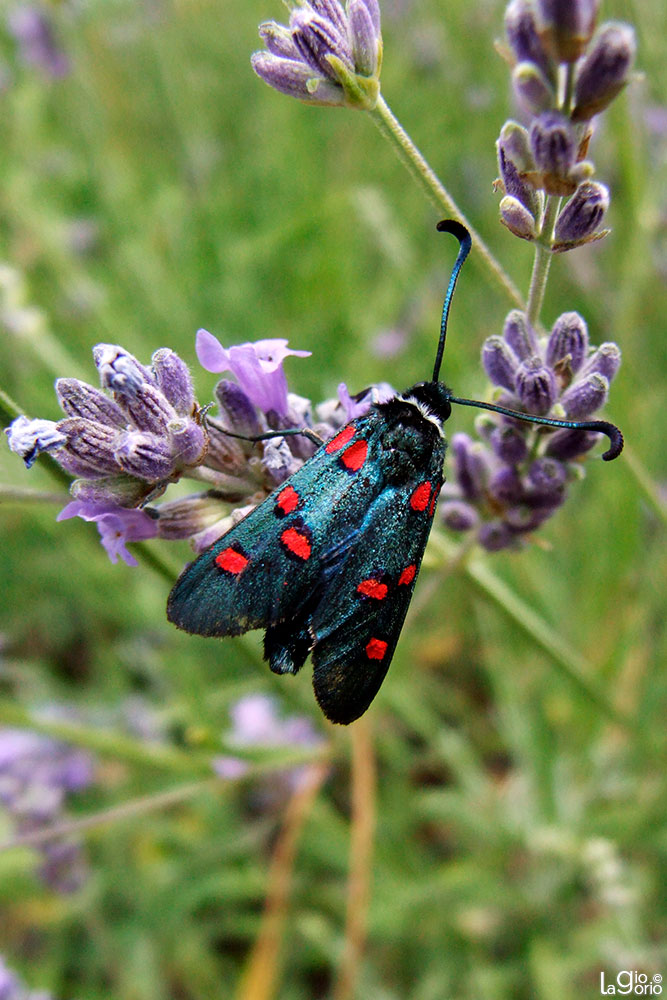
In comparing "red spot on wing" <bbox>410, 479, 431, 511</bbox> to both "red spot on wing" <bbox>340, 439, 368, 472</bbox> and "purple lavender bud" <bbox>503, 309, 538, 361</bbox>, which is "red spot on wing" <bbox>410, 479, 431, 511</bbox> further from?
"purple lavender bud" <bbox>503, 309, 538, 361</bbox>

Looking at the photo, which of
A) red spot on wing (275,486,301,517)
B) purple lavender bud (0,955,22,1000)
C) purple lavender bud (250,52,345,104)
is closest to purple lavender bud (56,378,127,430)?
red spot on wing (275,486,301,517)

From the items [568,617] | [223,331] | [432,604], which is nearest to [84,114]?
[223,331]

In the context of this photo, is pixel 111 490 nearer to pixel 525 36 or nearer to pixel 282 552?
pixel 282 552

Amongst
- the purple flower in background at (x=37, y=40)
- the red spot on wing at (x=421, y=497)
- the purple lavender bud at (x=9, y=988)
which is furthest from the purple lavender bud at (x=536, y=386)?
the purple flower in background at (x=37, y=40)

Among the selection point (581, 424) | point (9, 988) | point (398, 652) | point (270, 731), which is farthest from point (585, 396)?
point (270, 731)

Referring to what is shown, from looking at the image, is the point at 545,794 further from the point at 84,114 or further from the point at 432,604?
the point at 84,114

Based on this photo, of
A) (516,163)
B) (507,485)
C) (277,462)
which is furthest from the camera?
(507,485)

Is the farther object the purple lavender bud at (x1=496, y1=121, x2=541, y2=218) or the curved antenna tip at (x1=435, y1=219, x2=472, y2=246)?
the curved antenna tip at (x1=435, y1=219, x2=472, y2=246)

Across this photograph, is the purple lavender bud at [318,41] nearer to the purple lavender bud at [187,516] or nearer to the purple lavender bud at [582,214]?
the purple lavender bud at [582,214]
